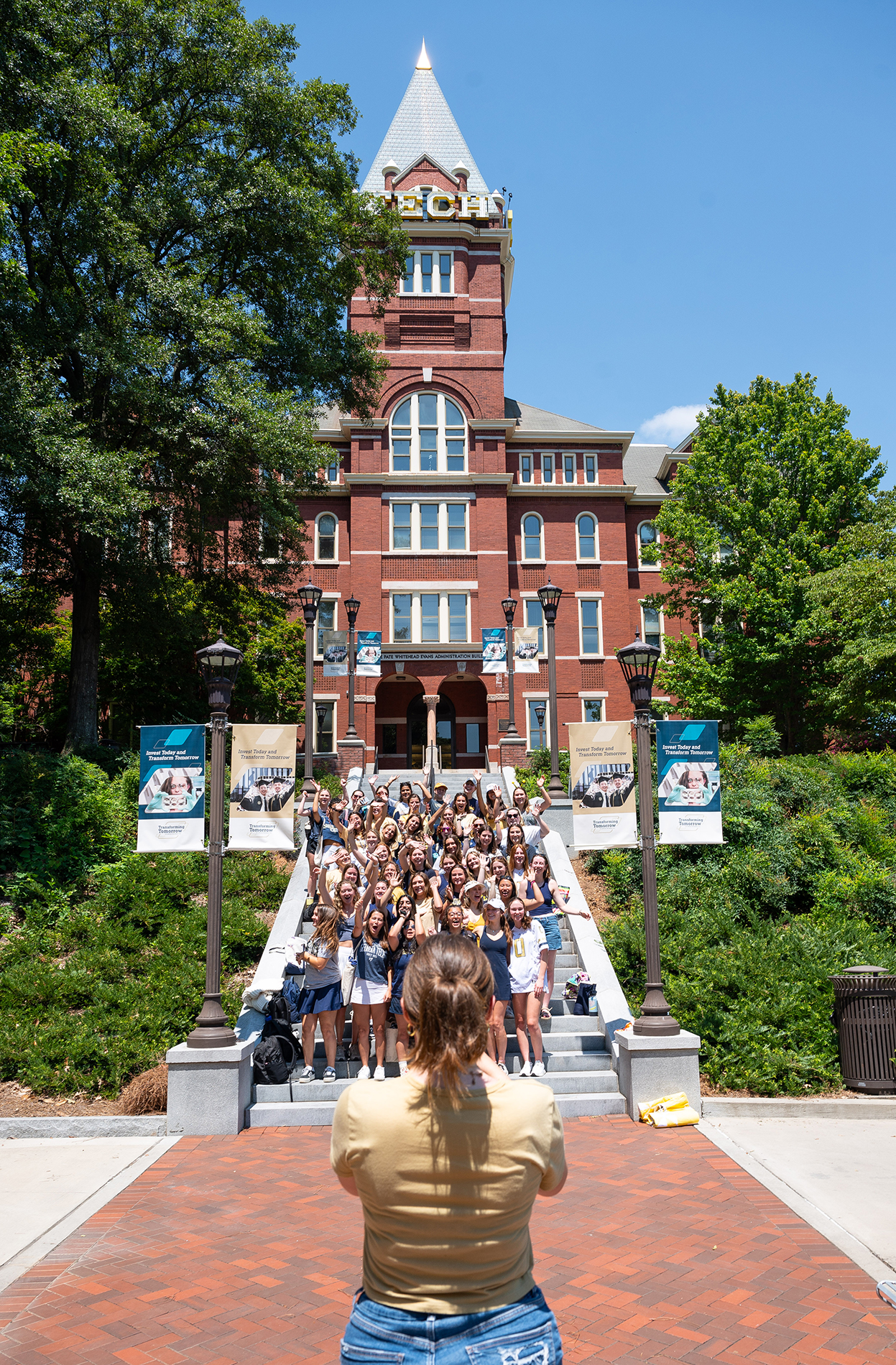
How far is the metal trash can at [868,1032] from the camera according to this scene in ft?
29.7

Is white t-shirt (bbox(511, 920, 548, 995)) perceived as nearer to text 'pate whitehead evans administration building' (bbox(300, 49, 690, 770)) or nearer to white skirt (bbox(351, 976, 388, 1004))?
white skirt (bbox(351, 976, 388, 1004))

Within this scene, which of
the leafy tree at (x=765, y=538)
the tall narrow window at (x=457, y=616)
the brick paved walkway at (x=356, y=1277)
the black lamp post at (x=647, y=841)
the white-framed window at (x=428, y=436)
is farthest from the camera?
the white-framed window at (x=428, y=436)

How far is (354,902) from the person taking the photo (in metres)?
9.46

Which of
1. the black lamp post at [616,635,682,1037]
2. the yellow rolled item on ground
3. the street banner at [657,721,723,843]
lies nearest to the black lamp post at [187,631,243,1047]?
the yellow rolled item on ground

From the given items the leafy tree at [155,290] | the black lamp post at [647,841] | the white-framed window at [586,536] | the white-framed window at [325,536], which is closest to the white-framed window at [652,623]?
the white-framed window at [586,536]

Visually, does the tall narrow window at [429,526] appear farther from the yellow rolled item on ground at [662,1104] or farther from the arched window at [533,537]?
the yellow rolled item on ground at [662,1104]

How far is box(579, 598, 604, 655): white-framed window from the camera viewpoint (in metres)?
38.8

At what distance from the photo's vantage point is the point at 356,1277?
5.34 metres

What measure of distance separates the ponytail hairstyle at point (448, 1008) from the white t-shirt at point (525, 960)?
274 inches

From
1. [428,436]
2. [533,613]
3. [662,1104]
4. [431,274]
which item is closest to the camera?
[662,1104]

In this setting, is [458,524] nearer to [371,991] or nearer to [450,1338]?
[371,991]

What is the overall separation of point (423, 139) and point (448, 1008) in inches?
1801

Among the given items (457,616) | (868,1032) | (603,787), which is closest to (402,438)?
(457,616)

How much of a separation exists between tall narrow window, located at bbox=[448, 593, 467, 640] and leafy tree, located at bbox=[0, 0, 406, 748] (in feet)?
42.5
